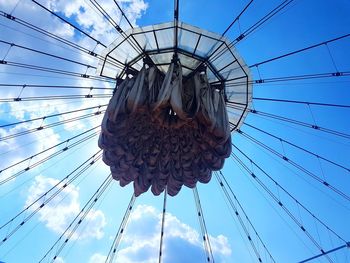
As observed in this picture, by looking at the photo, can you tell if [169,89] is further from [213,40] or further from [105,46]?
[105,46]

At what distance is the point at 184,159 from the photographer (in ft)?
52.5

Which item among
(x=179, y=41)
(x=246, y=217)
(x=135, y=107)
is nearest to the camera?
(x=135, y=107)

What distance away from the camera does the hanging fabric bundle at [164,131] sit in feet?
46.4

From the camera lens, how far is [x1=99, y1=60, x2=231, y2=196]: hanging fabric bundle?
1414 centimetres

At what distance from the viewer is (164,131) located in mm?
15797

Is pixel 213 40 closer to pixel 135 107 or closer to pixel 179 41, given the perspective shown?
pixel 179 41

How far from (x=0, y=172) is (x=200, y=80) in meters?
14.0

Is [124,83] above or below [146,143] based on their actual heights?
above

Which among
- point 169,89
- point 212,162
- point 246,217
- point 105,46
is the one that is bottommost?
point 246,217

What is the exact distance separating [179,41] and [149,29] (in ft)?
5.63

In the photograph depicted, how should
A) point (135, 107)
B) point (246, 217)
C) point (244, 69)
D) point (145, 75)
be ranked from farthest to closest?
point (246, 217)
point (244, 69)
point (145, 75)
point (135, 107)

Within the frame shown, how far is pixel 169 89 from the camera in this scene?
13.8 metres

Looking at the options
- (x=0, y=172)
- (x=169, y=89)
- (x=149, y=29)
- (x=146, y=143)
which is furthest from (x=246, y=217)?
(x=0, y=172)

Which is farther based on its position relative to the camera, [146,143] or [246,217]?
[246,217]
